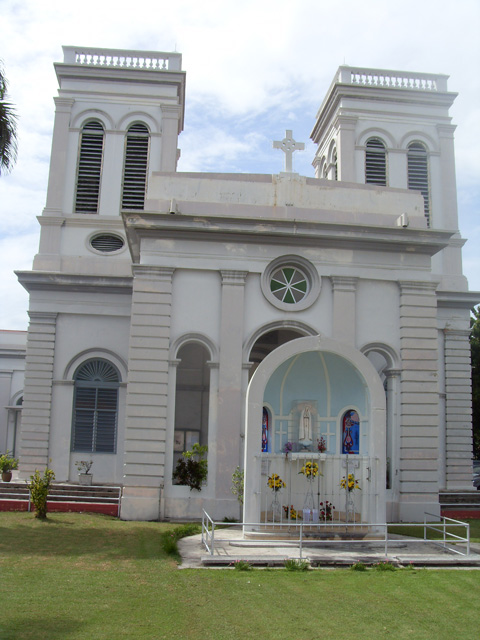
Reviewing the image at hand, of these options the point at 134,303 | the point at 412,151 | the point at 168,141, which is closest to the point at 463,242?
the point at 412,151

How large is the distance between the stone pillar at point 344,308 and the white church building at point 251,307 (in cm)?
6

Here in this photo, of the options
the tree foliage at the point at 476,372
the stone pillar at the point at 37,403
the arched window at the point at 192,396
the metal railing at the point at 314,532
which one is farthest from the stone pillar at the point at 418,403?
the tree foliage at the point at 476,372

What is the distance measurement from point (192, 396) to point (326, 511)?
34.5 ft

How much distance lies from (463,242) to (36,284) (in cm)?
1656

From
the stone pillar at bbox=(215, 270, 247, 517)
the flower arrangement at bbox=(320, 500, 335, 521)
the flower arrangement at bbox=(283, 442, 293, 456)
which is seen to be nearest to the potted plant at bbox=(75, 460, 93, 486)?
the stone pillar at bbox=(215, 270, 247, 517)

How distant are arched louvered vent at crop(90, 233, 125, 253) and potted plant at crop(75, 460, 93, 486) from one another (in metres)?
8.01

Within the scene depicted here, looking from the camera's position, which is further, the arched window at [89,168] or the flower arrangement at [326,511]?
the arched window at [89,168]

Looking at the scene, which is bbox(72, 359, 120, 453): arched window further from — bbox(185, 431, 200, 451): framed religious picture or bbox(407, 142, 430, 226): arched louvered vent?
bbox(407, 142, 430, 226): arched louvered vent

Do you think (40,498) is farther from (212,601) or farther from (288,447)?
(212,601)

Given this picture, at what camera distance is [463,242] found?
27797 millimetres

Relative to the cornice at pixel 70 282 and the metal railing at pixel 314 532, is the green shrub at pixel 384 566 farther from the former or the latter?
the cornice at pixel 70 282

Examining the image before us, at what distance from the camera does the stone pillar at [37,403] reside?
2450 cm

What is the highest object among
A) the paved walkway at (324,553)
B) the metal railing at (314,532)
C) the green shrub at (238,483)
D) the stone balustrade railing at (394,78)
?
the stone balustrade railing at (394,78)

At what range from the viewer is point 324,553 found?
1363 cm
